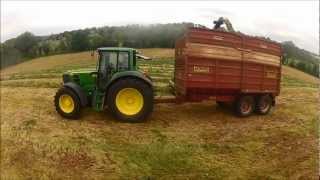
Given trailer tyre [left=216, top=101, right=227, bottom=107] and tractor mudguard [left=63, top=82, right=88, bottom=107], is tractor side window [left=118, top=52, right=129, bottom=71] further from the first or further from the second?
trailer tyre [left=216, top=101, right=227, bottom=107]

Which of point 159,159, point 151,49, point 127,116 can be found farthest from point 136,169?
point 151,49

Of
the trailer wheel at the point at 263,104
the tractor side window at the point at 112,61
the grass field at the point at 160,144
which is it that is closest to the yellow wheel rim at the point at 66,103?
the grass field at the point at 160,144

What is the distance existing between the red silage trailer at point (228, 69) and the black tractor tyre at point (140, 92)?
1.24m

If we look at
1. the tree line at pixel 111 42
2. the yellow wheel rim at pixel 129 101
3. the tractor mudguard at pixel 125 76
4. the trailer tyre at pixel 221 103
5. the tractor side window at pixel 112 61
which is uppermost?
the tree line at pixel 111 42

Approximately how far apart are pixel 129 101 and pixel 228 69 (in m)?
3.50

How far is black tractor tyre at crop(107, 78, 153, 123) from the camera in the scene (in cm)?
1482

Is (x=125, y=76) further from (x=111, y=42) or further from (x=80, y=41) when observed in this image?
(x=80, y=41)

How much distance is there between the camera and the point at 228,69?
15.7 meters

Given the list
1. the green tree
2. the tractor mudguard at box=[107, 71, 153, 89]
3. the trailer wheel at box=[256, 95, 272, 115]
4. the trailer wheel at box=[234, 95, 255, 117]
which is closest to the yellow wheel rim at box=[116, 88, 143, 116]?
the tractor mudguard at box=[107, 71, 153, 89]

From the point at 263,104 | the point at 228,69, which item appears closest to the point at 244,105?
the point at 263,104

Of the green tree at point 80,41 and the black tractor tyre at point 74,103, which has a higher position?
the green tree at point 80,41

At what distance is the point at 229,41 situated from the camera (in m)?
15.7

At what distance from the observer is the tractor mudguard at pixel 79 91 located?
1492 centimetres

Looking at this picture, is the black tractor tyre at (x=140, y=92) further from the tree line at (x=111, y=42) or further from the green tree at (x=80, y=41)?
the green tree at (x=80, y=41)
